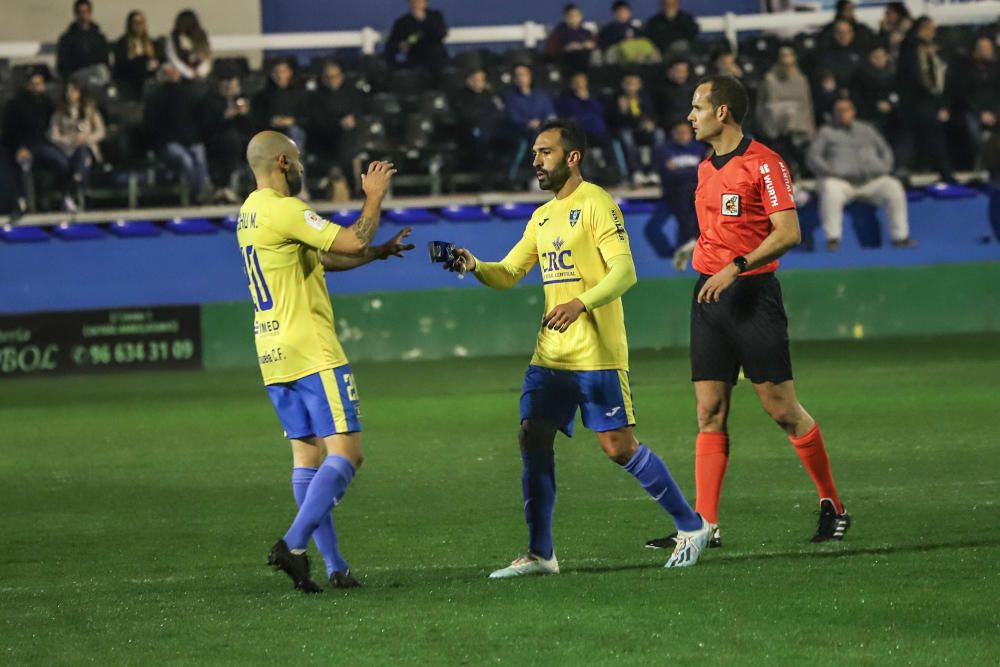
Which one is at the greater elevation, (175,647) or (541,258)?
(541,258)

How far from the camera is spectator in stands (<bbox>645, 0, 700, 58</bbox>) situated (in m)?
23.2

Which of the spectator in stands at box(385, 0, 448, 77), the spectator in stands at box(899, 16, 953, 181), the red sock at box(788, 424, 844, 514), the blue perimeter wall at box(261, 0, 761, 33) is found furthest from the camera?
the blue perimeter wall at box(261, 0, 761, 33)

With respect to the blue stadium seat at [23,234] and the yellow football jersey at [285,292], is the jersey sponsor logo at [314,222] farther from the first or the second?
the blue stadium seat at [23,234]

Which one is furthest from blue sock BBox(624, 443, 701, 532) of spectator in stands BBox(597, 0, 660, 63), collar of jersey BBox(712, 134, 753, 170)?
spectator in stands BBox(597, 0, 660, 63)

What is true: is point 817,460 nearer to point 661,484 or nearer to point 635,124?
point 661,484

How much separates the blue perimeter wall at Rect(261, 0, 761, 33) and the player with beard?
66.0 feet

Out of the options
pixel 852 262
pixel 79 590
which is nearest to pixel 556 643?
pixel 79 590

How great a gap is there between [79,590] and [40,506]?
120 inches

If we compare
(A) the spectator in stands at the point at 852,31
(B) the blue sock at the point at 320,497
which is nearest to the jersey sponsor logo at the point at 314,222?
(B) the blue sock at the point at 320,497

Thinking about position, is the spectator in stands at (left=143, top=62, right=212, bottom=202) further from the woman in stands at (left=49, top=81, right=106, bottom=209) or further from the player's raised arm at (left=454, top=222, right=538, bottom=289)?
the player's raised arm at (left=454, top=222, right=538, bottom=289)

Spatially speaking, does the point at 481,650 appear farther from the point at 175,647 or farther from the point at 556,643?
the point at 175,647

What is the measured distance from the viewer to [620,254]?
7.31 meters

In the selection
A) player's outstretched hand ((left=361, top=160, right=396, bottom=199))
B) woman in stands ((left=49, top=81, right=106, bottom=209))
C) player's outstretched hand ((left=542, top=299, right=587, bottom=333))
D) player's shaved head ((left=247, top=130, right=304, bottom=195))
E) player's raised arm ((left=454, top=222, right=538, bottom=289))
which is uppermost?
woman in stands ((left=49, top=81, right=106, bottom=209))

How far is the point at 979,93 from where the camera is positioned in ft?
75.4
